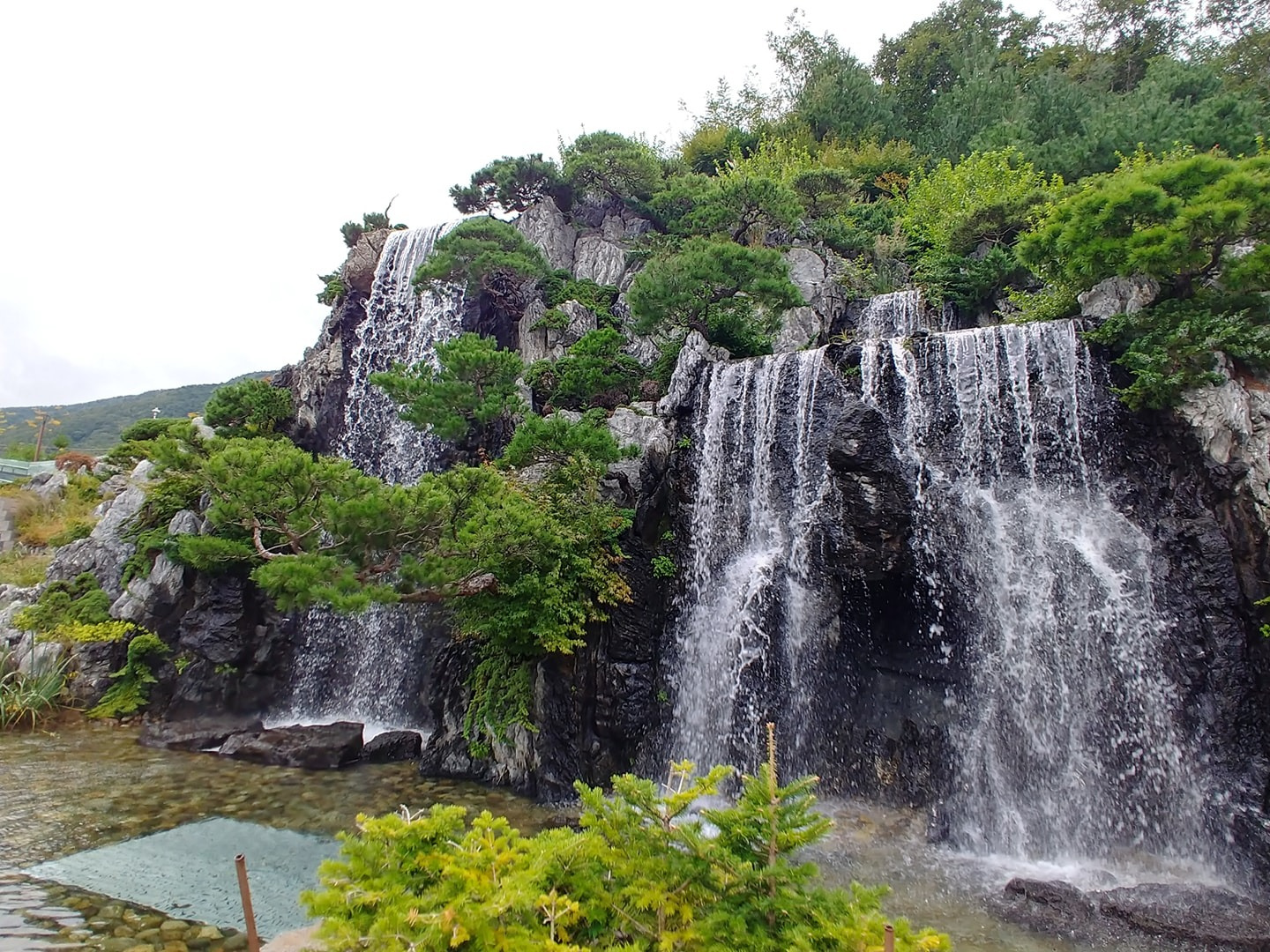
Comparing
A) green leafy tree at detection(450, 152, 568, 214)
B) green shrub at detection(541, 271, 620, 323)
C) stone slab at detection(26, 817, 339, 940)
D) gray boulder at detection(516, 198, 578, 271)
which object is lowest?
stone slab at detection(26, 817, 339, 940)

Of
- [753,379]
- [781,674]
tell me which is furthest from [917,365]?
[781,674]

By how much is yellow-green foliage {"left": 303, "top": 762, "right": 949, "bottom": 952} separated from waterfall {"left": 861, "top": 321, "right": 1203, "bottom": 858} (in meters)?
7.46

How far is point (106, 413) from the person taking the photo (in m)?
63.5

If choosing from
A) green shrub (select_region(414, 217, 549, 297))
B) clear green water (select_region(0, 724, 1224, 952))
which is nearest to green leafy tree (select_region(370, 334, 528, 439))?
green shrub (select_region(414, 217, 549, 297))

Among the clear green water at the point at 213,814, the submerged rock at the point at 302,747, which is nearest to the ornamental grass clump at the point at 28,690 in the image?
the clear green water at the point at 213,814

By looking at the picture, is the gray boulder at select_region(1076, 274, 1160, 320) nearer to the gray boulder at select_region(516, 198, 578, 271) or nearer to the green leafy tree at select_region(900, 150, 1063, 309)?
the green leafy tree at select_region(900, 150, 1063, 309)

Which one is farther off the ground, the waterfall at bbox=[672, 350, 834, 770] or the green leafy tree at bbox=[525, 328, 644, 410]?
the green leafy tree at bbox=[525, 328, 644, 410]

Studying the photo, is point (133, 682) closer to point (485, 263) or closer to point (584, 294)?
point (485, 263)

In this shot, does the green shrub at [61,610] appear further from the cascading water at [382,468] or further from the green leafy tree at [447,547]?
the green leafy tree at [447,547]

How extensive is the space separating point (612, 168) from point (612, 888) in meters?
27.1

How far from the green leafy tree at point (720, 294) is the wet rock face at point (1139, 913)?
40.8 ft

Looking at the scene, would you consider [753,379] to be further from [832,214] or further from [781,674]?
[832,214]

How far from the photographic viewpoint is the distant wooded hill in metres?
57.2

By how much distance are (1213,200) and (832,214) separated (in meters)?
15.0
